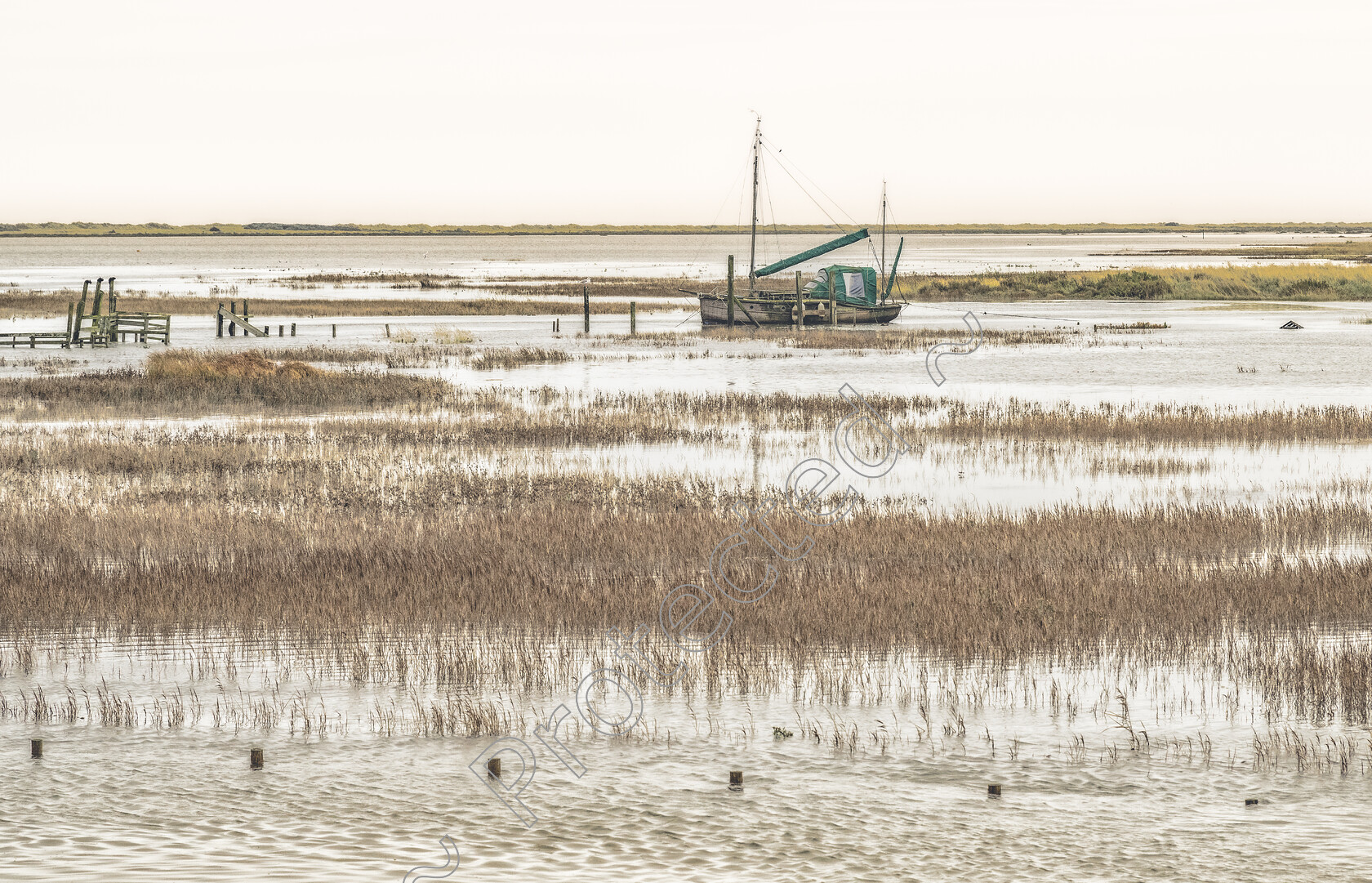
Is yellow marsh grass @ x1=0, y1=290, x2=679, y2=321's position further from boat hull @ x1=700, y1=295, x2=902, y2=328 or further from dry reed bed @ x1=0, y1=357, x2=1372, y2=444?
dry reed bed @ x1=0, y1=357, x2=1372, y2=444

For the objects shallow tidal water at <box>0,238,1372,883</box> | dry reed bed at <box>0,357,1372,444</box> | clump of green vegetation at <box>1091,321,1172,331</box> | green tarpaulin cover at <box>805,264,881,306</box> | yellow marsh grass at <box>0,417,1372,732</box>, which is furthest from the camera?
green tarpaulin cover at <box>805,264,881,306</box>

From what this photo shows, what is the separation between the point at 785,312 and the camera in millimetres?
52094

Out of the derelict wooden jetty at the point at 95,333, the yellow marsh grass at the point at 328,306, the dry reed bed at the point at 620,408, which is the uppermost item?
the yellow marsh grass at the point at 328,306

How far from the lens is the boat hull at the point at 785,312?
170 feet

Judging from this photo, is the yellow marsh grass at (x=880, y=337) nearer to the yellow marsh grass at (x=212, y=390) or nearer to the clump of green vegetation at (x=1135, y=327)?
the clump of green vegetation at (x=1135, y=327)

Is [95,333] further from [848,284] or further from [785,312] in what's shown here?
[848,284]

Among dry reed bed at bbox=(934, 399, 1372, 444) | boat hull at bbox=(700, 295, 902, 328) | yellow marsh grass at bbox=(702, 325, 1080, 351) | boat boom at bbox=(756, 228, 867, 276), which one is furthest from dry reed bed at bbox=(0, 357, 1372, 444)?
boat boom at bbox=(756, 228, 867, 276)

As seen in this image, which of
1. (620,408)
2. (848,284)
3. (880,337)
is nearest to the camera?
(620,408)

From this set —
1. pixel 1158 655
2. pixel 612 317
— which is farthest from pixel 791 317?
pixel 1158 655

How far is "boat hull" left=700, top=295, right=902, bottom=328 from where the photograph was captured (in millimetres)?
51781

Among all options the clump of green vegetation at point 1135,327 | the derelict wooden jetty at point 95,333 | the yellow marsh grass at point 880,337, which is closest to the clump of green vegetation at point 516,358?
the yellow marsh grass at point 880,337

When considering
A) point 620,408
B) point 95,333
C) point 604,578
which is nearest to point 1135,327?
point 620,408

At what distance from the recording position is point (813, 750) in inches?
294

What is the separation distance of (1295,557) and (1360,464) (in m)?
7.19
